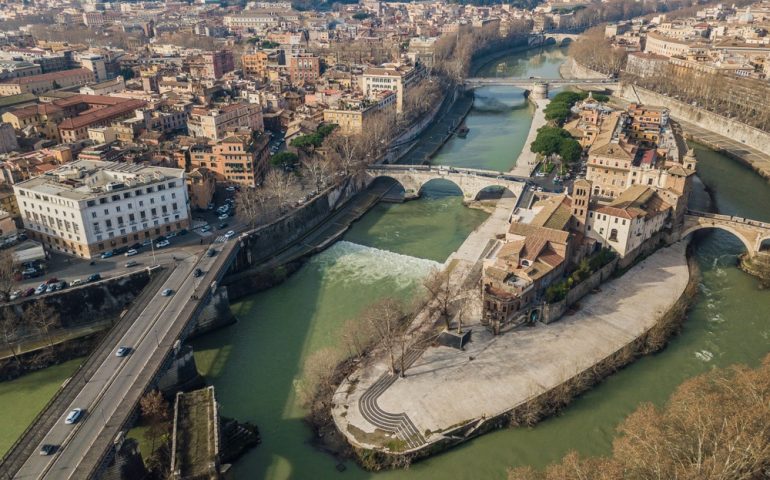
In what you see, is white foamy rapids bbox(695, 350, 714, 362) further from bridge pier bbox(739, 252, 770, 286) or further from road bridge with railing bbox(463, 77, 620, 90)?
road bridge with railing bbox(463, 77, 620, 90)

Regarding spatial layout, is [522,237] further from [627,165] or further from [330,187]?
[330,187]

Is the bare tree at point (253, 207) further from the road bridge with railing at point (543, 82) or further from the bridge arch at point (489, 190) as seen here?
the road bridge with railing at point (543, 82)

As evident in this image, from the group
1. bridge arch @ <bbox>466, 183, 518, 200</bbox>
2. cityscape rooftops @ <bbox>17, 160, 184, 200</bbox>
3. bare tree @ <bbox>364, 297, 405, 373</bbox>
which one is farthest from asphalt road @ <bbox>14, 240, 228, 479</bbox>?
bridge arch @ <bbox>466, 183, 518, 200</bbox>

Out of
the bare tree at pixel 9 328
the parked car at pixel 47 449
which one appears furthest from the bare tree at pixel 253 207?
the parked car at pixel 47 449

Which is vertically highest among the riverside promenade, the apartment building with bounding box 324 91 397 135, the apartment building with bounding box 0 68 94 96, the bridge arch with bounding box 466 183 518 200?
the apartment building with bounding box 0 68 94 96

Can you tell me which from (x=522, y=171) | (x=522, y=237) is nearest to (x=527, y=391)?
(x=522, y=237)

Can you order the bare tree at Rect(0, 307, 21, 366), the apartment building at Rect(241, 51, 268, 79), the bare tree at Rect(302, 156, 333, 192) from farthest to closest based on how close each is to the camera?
the apartment building at Rect(241, 51, 268, 79)
the bare tree at Rect(302, 156, 333, 192)
the bare tree at Rect(0, 307, 21, 366)

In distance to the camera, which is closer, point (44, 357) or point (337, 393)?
point (337, 393)
